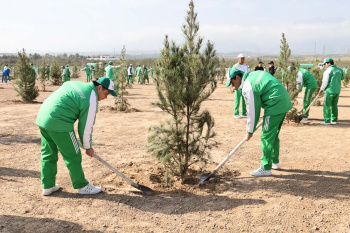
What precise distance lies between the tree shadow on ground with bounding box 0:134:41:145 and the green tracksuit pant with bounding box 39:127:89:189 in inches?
126

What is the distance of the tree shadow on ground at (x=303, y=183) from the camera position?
447 centimetres

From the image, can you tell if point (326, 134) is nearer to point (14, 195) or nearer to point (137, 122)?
point (137, 122)

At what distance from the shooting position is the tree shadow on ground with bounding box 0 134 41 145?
23.5 ft

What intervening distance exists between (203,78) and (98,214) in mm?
2322

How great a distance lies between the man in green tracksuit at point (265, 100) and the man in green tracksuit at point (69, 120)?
202 cm

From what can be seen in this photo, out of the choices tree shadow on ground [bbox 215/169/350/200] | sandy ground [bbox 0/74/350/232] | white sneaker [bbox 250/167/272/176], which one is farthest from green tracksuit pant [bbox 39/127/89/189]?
white sneaker [bbox 250/167/272/176]

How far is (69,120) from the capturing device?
4051 mm

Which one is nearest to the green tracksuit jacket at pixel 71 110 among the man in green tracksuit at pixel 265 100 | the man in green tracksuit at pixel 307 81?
the man in green tracksuit at pixel 265 100

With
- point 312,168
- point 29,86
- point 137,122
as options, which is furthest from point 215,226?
point 29,86

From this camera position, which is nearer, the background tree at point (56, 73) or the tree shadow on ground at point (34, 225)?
the tree shadow on ground at point (34, 225)

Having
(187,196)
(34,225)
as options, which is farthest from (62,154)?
(187,196)

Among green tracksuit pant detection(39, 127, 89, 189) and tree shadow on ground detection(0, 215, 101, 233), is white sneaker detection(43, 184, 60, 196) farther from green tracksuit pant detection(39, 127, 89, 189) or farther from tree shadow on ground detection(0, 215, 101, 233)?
tree shadow on ground detection(0, 215, 101, 233)

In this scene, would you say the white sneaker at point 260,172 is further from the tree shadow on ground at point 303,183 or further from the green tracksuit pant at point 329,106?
the green tracksuit pant at point 329,106

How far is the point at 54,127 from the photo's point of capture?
156 inches
